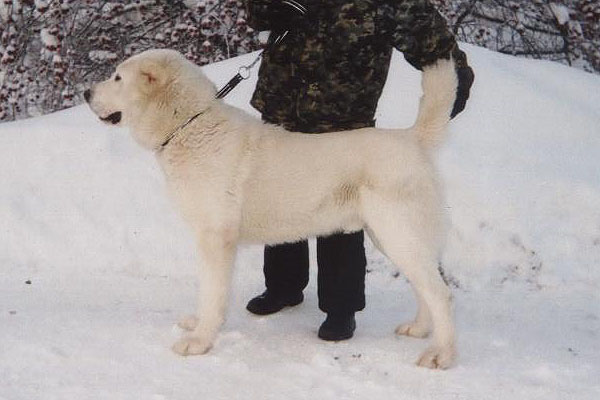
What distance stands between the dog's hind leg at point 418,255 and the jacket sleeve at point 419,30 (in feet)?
2.16

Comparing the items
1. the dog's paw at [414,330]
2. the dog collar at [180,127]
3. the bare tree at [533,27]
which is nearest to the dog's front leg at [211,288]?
the dog collar at [180,127]

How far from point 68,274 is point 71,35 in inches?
161

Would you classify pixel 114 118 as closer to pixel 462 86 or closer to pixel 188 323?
pixel 188 323

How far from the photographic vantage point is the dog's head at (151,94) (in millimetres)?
3338

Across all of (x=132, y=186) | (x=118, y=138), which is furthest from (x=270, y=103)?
(x=118, y=138)

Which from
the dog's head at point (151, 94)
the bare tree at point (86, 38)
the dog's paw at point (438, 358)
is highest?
the dog's head at point (151, 94)

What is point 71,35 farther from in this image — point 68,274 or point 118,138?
point 68,274

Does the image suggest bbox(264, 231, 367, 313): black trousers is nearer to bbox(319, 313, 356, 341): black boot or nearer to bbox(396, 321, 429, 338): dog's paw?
bbox(319, 313, 356, 341): black boot

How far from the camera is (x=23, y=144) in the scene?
566 centimetres

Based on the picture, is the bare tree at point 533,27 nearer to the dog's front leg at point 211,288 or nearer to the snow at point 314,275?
the snow at point 314,275

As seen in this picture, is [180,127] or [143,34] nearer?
[180,127]

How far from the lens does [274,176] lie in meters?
3.30

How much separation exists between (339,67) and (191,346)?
55.8 inches

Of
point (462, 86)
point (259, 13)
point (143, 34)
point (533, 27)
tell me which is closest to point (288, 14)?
point (259, 13)
